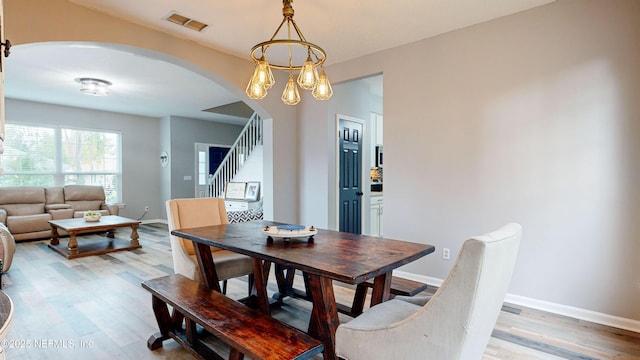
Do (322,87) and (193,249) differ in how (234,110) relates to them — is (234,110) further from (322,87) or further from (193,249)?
(322,87)

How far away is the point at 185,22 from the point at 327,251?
257cm

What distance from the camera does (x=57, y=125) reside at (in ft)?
21.9

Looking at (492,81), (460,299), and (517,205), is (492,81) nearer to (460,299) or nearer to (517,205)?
(517,205)

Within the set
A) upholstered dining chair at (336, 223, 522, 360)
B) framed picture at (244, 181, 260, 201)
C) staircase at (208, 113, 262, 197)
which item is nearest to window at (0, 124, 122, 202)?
staircase at (208, 113, 262, 197)

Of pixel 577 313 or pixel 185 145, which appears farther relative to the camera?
pixel 185 145

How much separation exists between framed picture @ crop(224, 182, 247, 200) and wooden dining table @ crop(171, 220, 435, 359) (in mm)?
4068

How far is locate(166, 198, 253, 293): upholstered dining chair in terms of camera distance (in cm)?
266

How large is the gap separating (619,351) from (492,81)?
224 cm

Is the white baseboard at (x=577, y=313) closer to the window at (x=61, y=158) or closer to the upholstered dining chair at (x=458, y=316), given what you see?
the upholstered dining chair at (x=458, y=316)

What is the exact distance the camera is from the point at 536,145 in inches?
111

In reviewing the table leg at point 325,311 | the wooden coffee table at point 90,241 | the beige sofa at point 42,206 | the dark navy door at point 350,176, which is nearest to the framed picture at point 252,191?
the wooden coffee table at point 90,241

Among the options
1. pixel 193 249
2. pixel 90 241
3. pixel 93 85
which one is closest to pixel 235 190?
pixel 90 241

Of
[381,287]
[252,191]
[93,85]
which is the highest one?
[93,85]

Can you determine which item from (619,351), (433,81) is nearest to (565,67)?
(433,81)
